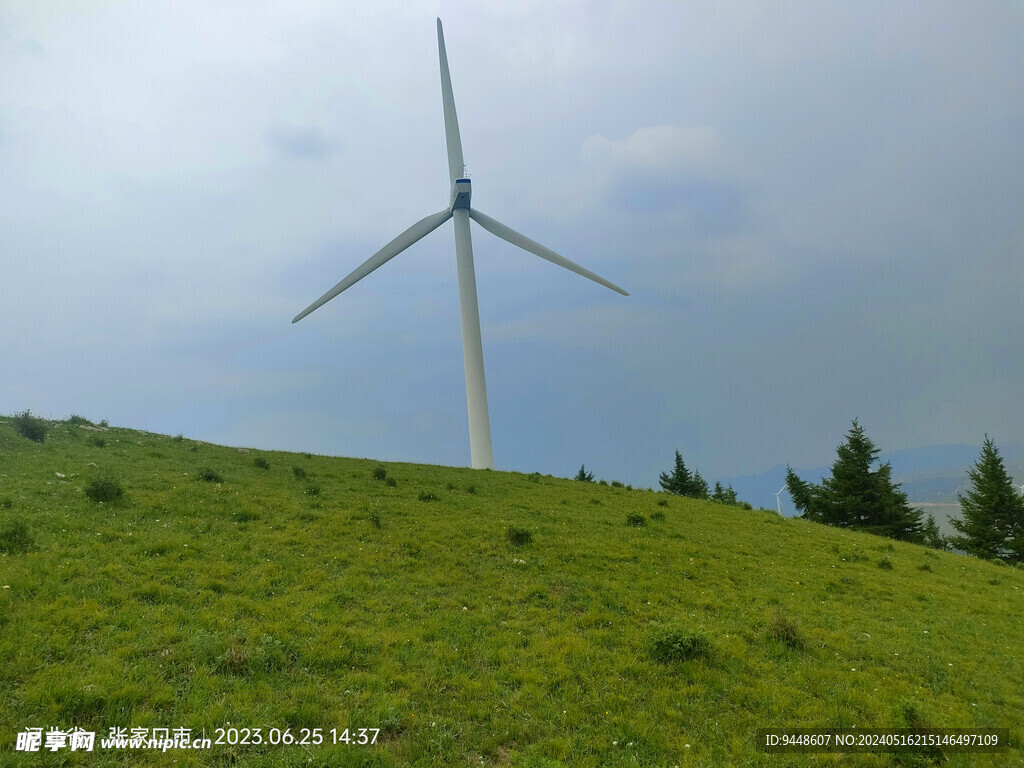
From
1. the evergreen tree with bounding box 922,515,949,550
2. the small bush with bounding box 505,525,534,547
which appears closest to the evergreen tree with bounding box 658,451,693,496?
the evergreen tree with bounding box 922,515,949,550

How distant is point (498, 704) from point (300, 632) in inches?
183

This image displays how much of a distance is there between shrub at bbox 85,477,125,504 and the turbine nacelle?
3851 centimetres

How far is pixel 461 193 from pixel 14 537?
140 feet

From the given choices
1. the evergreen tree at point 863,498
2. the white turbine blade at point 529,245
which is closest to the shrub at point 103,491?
the white turbine blade at point 529,245

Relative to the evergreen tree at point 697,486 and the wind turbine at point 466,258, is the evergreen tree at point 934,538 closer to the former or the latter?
the evergreen tree at point 697,486

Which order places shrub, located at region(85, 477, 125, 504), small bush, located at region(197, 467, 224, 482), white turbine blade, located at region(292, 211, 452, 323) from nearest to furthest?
shrub, located at region(85, 477, 125, 504), small bush, located at region(197, 467, 224, 482), white turbine blade, located at region(292, 211, 452, 323)

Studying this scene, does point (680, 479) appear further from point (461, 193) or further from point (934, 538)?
point (461, 193)

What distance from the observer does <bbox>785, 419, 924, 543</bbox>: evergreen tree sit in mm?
55656

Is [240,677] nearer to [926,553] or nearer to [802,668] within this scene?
[802,668]

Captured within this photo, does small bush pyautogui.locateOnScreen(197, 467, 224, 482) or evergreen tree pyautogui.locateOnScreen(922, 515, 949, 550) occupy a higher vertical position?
small bush pyautogui.locateOnScreen(197, 467, 224, 482)

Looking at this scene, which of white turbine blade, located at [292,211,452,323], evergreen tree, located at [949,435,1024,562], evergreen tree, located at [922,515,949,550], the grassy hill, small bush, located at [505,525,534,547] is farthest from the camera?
evergreen tree, located at [922,515,949,550]

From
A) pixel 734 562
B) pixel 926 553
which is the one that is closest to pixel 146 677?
pixel 734 562

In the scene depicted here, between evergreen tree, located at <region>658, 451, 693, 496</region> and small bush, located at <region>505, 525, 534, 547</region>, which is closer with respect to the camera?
small bush, located at <region>505, 525, 534, 547</region>

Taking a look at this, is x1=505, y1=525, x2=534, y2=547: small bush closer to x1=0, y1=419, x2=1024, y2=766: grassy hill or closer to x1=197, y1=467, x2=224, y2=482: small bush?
x1=0, y1=419, x2=1024, y2=766: grassy hill
